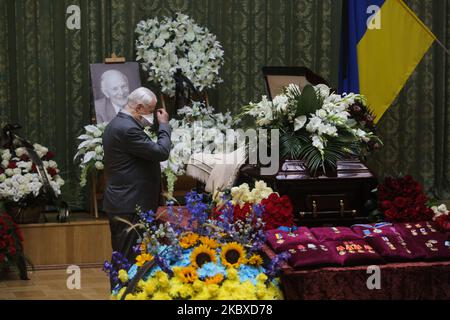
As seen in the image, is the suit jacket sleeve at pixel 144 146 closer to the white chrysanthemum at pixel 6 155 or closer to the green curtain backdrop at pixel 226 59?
the white chrysanthemum at pixel 6 155

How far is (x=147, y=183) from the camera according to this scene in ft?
17.2

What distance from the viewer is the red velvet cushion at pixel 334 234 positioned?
329cm

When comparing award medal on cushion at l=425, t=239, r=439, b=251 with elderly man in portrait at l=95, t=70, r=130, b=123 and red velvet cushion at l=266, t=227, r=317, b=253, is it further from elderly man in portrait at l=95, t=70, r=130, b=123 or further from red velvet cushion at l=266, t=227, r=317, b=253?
elderly man in portrait at l=95, t=70, r=130, b=123

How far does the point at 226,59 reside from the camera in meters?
9.27

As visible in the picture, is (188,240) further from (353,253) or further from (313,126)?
(313,126)

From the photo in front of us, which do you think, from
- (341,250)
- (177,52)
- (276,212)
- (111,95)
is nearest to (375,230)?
(341,250)

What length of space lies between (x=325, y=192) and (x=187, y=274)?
1338 millimetres

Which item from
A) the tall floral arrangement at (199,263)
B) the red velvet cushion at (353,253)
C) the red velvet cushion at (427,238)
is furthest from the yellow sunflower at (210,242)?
the red velvet cushion at (427,238)

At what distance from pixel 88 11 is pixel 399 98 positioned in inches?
153

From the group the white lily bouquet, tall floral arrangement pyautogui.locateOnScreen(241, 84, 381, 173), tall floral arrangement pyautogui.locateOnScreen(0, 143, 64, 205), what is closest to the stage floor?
tall floral arrangement pyautogui.locateOnScreen(0, 143, 64, 205)

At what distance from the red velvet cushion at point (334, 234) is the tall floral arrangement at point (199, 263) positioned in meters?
0.27

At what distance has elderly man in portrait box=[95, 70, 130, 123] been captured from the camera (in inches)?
313
